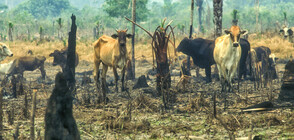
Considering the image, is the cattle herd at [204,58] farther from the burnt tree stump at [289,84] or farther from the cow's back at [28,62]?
the burnt tree stump at [289,84]

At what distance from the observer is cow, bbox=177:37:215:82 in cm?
1262

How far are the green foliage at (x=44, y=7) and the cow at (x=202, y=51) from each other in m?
60.7

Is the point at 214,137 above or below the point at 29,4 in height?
below

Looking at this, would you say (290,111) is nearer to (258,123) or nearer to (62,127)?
(258,123)

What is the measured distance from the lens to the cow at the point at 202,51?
12.6 metres

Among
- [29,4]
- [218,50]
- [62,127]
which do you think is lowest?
[62,127]

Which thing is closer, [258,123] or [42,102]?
[258,123]

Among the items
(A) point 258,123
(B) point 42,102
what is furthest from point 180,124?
(B) point 42,102

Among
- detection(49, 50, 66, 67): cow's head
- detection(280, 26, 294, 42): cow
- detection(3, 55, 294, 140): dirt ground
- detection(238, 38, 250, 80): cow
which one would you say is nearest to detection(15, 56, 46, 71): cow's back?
detection(49, 50, 66, 67): cow's head

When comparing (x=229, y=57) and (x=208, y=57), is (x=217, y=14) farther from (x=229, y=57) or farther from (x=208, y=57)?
(x=229, y=57)

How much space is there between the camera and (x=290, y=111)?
6.75 meters

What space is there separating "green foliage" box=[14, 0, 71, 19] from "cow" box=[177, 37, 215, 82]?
60671 mm

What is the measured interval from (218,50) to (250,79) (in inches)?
101

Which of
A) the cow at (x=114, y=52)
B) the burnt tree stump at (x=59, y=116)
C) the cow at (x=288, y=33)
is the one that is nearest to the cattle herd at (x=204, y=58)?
the cow at (x=114, y=52)
